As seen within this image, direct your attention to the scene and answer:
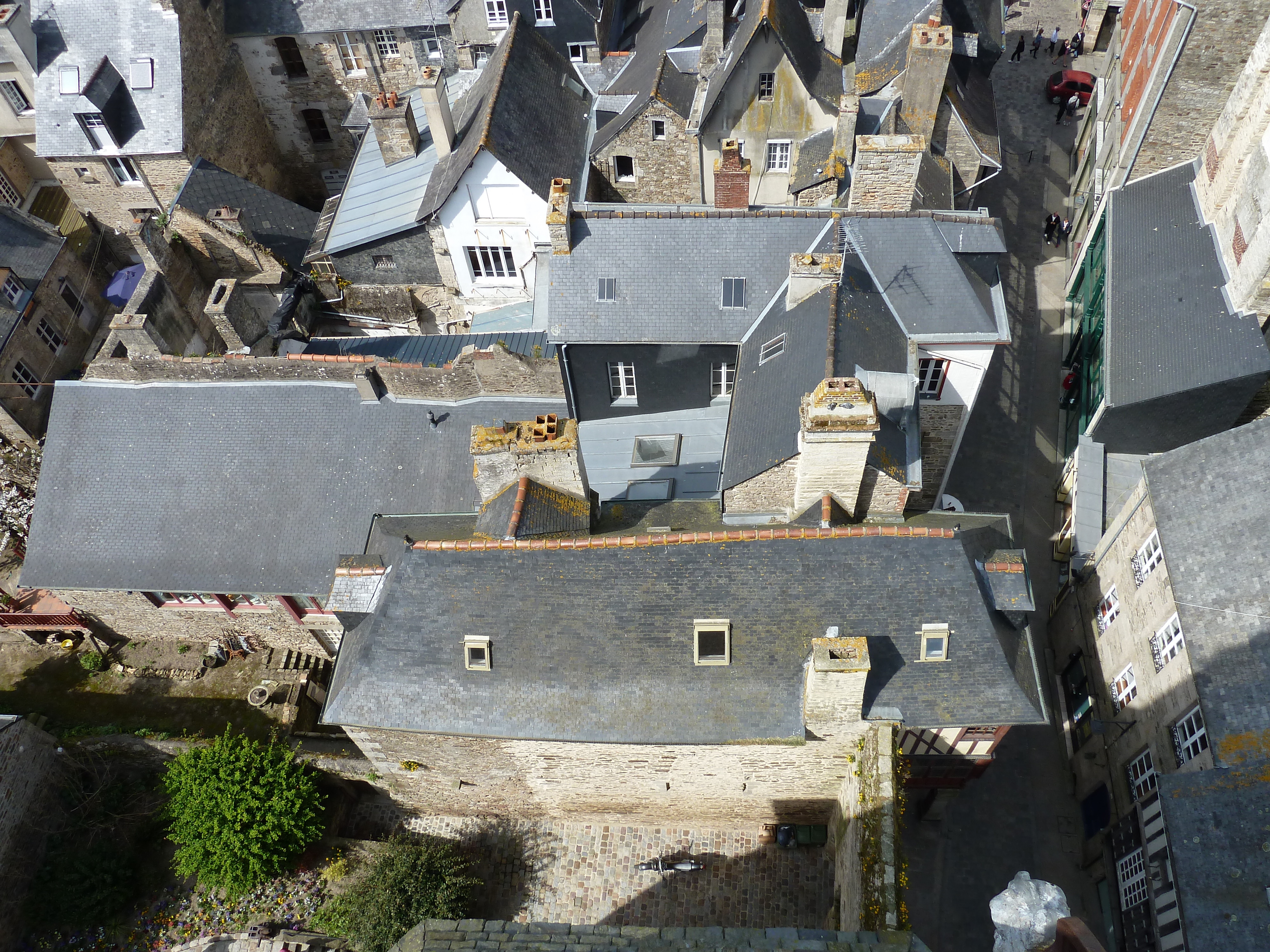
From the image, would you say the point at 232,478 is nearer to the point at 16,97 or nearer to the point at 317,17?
the point at 317,17

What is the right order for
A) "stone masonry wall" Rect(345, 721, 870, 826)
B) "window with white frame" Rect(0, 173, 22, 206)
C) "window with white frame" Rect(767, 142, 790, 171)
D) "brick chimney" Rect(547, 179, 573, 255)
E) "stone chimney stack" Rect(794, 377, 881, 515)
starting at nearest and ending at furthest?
"stone chimney stack" Rect(794, 377, 881, 515)
"stone masonry wall" Rect(345, 721, 870, 826)
"brick chimney" Rect(547, 179, 573, 255)
"window with white frame" Rect(767, 142, 790, 171)
"window with white frame" Rect(0, 173, 22, 206)

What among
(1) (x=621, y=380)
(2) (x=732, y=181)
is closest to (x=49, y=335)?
(1) (x=621, y=380)

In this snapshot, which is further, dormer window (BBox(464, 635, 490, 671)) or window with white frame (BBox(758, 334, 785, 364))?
window with white frame (BBox(758, 334, 785, 364))

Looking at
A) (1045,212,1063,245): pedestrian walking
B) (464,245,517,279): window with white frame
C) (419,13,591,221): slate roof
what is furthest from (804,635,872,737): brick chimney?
(1045,212,1063,245): pedestrian walking

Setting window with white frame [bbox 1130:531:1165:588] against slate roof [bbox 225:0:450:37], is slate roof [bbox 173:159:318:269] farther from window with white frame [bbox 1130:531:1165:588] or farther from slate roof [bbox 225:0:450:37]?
window with white frame [bbox 1130:531:1165:588]

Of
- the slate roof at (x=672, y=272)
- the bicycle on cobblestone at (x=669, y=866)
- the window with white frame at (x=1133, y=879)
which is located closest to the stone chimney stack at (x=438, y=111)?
the slate roof at (x=672, y=272)

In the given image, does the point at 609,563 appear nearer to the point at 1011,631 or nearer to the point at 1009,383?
the point at 1011,631
